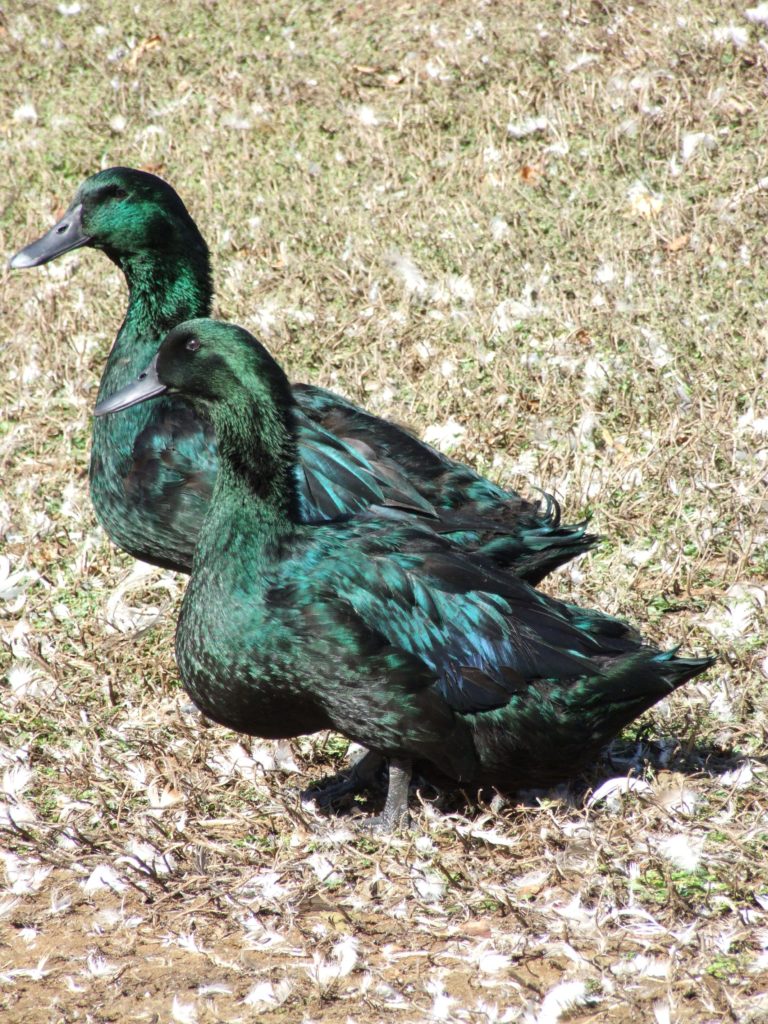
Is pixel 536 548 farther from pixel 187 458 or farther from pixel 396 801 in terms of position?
pixel 187 458

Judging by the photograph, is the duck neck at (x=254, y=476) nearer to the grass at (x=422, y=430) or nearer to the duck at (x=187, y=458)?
the duck at (x=187, y=458)

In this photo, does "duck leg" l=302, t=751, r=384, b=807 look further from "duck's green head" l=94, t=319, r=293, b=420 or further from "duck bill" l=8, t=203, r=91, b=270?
"duck bill" l=8, t=203, r=91, b=270

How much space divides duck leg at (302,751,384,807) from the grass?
0.10 metres

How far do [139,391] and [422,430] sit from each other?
2.32 metres

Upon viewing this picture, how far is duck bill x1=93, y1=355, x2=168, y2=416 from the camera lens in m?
4.35

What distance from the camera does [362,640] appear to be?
13.3ft

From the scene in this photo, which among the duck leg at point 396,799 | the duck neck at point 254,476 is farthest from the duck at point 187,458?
the duck leg at point 396,799

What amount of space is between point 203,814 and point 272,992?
1019 mm

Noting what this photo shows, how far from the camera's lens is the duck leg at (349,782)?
461cm

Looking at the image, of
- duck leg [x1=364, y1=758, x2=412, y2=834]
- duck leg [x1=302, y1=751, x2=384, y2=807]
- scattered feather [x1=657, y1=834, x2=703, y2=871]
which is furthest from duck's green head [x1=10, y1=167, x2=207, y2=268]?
scattered feather [x1=657, y1=834, x2=703, y2=871]

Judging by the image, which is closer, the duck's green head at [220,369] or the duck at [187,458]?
the duck's green head at [220,369]

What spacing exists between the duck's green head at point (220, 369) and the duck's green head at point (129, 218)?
1.20 metres

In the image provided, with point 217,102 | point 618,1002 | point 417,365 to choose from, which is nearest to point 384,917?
point 618,1002

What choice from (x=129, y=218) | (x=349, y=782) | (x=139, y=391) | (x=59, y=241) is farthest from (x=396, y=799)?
(x=59, y=241)
